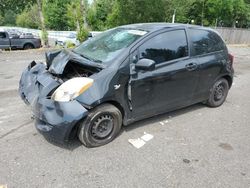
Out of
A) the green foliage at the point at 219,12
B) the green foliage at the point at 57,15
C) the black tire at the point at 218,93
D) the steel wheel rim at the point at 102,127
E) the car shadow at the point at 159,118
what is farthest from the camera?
the green foliage at the point at 57,15

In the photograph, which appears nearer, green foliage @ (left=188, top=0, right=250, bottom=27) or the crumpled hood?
the crumpled hood

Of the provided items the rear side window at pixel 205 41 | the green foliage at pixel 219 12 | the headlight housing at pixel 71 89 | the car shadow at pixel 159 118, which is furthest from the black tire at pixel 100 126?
the green foliage at pixel 219 12

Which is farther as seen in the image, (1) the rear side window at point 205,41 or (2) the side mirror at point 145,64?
(1) the rear side window at point 205,41

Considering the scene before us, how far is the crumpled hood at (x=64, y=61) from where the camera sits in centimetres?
386

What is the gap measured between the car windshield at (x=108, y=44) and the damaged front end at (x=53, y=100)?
25cm

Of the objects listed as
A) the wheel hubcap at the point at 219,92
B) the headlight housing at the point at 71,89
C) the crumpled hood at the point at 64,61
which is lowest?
the wheel hubcap at the point at 219,92

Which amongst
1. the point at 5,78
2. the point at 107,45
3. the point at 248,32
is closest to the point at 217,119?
the point at 107,45

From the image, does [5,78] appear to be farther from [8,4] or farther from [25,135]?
[8,4]

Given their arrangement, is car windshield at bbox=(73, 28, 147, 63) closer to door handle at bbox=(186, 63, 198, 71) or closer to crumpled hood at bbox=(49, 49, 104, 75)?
crumpled hood at bbox=(49, 49, 104, 75)

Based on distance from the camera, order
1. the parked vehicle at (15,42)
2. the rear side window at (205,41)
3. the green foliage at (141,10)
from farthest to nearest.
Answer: the green foliage at (141,10)
the parked vehicle at (15,42)
the rear side window at (205,41)

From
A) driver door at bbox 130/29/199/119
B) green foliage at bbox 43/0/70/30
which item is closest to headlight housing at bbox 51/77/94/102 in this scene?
driver door at bbox 130/29/199/119

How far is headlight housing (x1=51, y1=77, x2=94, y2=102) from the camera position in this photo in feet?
11.2

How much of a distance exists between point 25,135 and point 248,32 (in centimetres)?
3238

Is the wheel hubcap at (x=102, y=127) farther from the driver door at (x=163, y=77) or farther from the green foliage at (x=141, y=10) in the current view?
the green foliage at (x=141, y=10)
